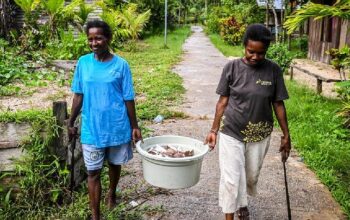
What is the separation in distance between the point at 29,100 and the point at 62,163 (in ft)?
13.5

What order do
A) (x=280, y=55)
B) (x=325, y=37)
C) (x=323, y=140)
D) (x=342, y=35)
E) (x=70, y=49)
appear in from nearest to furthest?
(x=323, y=140)
(x=280, y=55)
(x=70, y=49)
(x=342, y=35)
(x=325, y=37)

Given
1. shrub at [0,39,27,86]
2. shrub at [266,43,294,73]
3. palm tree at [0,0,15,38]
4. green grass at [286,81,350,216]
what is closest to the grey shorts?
green grass at [286,81,350,216]

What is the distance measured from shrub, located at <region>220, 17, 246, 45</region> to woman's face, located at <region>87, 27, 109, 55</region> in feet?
59.0

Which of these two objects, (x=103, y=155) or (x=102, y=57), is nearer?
(x=102, y=57)

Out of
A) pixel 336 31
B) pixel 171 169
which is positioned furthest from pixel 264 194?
pixel 336 31

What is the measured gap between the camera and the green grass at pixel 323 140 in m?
4.40

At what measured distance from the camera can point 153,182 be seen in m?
3.18

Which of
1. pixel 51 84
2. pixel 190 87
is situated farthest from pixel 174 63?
pixel 51 84

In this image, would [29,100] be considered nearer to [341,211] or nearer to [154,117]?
[154,117]

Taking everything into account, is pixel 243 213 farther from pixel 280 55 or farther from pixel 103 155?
pixel 280 55

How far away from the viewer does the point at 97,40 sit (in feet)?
10.1

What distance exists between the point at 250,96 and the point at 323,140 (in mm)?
3117

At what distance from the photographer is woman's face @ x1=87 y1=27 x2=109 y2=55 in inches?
120

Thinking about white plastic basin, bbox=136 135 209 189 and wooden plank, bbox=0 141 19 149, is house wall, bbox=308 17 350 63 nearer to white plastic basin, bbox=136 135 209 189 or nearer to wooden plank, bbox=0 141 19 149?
white plastic basin, bbox=136 135 209 189
